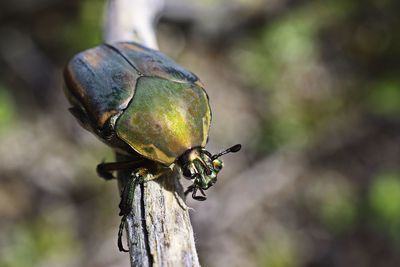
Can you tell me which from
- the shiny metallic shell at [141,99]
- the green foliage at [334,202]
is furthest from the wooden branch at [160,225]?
the green foliage at [334,202]

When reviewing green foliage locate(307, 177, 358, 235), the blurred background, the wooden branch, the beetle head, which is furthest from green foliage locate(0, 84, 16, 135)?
the beetle head

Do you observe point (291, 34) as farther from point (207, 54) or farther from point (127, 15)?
point (127, 15)

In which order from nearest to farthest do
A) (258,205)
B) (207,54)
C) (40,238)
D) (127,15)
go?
(127,15), (40,238), (258,205), (207,54)

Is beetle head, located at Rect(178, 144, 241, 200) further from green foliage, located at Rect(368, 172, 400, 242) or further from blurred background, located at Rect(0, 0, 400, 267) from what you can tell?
green foliage, located at Rect(368, 172, 400, 242)

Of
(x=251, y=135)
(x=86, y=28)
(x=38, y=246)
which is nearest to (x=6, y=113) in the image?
(x=86, y=28)

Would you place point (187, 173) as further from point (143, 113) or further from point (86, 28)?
point (86, 28)

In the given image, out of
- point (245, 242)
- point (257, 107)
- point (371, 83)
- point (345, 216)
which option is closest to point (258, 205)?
point (245, 242)
